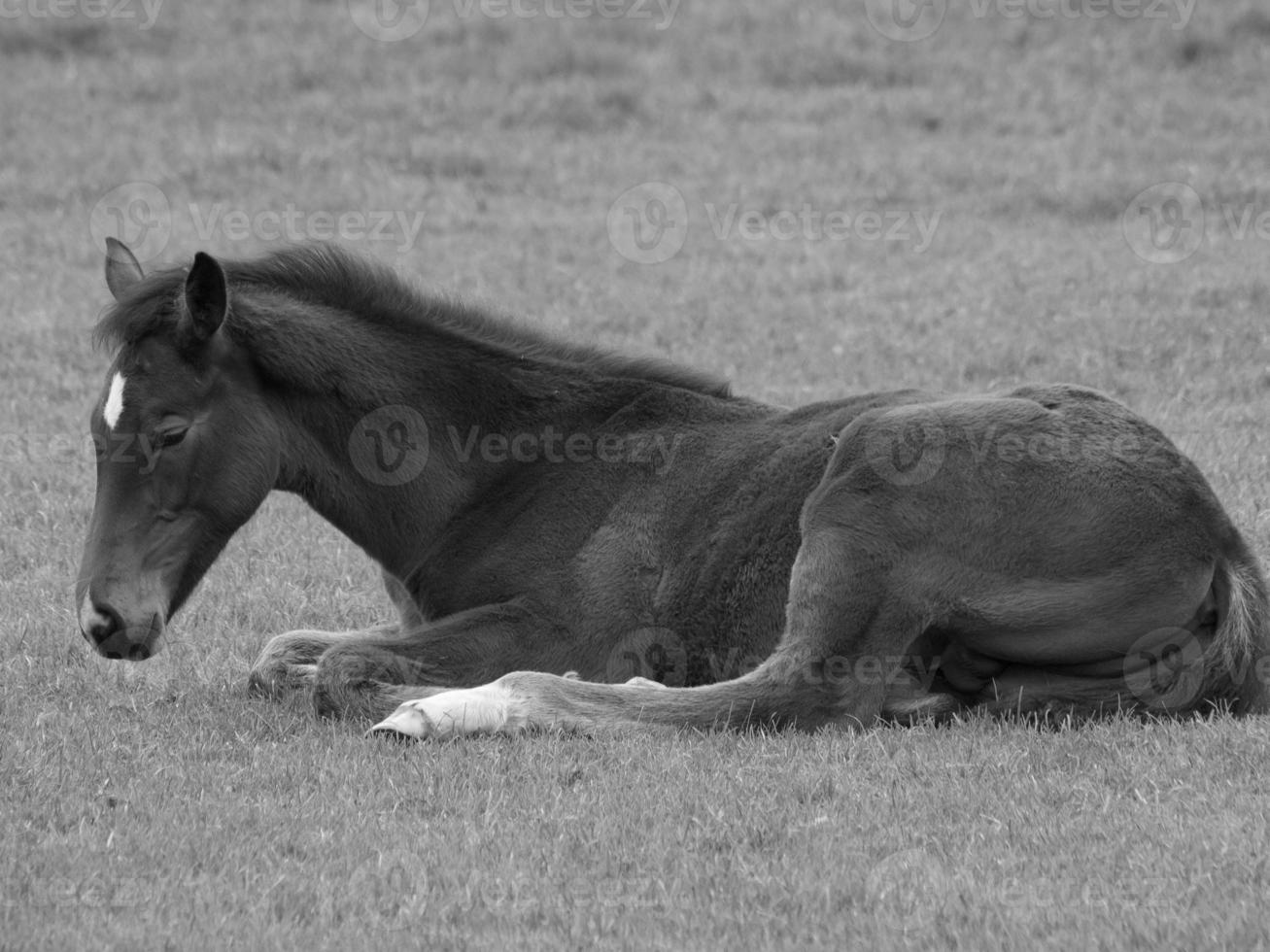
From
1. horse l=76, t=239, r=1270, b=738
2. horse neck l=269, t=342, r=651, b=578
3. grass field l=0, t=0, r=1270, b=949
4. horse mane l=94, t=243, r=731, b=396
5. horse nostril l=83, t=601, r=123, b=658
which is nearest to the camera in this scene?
grass field l=0, t=0, r=1270, b=949

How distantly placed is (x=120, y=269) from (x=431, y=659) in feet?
6.44

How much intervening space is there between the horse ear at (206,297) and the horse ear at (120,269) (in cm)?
53

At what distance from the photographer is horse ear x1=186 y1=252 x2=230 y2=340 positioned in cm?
571

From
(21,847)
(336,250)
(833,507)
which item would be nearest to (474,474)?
(336,250)

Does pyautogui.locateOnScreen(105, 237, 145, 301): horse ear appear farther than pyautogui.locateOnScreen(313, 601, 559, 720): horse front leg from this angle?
Yes

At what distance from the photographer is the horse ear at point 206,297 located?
5711 mm

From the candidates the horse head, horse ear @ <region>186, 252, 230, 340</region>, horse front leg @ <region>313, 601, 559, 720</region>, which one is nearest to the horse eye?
the horse head

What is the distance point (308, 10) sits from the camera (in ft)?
67.3

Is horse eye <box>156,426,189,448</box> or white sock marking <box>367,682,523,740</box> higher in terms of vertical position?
horse eye <box>156,426,189,448</box>

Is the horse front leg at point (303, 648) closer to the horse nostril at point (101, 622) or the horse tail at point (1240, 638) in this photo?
the horse nostril at point (101, 622)

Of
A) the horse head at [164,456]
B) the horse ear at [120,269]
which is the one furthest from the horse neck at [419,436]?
the horse ear at [120,269]

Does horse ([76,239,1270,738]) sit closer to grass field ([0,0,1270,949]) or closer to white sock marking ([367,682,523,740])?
white sock marking ([367,682,523,740])

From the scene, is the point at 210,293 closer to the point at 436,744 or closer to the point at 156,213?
the point at 436,744

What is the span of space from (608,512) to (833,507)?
3.29 feet
